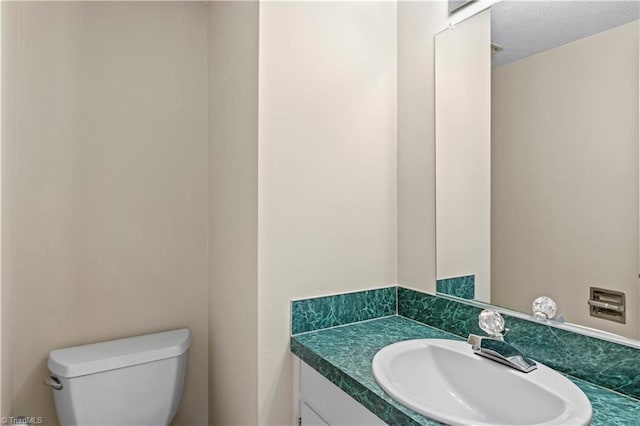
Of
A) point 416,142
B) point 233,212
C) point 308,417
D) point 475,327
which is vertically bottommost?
point 308,417

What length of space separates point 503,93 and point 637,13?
13.5 inches

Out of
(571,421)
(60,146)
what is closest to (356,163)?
(571,421)

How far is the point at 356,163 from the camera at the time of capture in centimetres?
143

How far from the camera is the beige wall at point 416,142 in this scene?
1407mm

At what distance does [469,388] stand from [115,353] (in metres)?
1.21

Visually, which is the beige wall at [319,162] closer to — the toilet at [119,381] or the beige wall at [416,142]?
the beige wall at [416,142]

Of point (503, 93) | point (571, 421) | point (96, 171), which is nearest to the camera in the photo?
point (571, 421)

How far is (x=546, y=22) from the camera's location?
1.12 m

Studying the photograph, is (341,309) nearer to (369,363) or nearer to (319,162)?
(369,363)

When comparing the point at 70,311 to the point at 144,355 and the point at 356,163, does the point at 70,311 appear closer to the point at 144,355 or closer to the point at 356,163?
the point at 144,355

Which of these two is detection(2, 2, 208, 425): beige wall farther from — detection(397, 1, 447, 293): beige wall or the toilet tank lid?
detection(397, 1, 447, 293): beige wall

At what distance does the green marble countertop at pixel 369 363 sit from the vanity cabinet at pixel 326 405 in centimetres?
4

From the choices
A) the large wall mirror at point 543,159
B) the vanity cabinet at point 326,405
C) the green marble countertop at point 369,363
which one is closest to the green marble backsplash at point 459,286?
the large wall mirror at point 543,159

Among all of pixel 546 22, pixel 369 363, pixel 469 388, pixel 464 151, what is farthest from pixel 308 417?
pixel 546 22
